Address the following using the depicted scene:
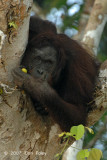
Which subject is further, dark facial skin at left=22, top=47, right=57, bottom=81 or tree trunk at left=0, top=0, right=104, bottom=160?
dark facial skin at left=22, top=47, right=57, bottom=81

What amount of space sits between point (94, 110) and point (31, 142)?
0.97 metres

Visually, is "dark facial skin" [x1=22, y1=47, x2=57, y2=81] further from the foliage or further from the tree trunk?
the foliage

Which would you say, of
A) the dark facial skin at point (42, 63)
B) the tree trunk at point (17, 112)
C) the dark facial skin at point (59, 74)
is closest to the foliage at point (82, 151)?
the tree trunk at point (17, 112)

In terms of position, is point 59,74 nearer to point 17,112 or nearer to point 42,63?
point 42,63

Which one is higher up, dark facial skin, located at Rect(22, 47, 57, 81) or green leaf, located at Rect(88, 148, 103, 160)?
dark facial skin, located at Rect(22, 47, 57, 81)

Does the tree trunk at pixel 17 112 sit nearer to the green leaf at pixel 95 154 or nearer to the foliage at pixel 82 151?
the foliage at pixel 82 151

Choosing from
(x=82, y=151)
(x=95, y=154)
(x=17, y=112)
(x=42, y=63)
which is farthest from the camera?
(x=42, y=63)

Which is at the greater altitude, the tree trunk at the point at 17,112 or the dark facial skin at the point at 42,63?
the dark facial skin at the point at 42,63

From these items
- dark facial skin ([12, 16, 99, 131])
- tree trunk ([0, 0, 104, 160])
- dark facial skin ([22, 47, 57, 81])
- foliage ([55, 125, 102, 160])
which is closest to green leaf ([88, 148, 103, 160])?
foliage ([55, 125, 102, 160])

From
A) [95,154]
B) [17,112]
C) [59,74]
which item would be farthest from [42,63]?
[95,154]

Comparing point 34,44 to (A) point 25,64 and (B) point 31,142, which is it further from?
(B) point 31,142

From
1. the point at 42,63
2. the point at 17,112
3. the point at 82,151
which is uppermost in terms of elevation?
the point at 42,63

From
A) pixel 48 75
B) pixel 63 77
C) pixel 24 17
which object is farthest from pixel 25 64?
pixel 24 17

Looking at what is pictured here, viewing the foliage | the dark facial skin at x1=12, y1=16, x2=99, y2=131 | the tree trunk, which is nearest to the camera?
the foliage
